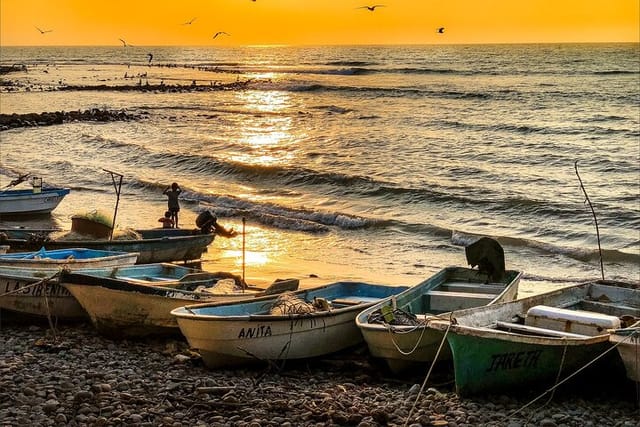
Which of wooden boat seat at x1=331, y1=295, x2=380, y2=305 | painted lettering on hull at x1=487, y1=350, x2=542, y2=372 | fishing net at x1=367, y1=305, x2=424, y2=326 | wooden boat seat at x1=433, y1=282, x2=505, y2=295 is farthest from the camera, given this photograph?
wooden boat seat at x1=433, y1=282, x2=505, y2=295

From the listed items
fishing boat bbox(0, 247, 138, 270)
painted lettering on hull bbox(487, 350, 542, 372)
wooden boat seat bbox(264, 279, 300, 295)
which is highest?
fishing boat bbox(0, 247, 138, 270)

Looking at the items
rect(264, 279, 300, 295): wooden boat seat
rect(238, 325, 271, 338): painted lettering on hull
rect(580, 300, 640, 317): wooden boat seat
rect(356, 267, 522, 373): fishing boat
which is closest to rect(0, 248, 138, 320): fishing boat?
rect(264, 279, 300, 295): wooden boat seat

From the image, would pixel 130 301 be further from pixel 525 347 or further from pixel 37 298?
pixel 525 347

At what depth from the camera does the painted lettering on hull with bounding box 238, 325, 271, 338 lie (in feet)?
34.7

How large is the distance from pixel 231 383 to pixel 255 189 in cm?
2041

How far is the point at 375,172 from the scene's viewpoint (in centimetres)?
3194

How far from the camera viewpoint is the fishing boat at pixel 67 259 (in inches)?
531

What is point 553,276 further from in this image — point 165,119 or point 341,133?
point 165,119

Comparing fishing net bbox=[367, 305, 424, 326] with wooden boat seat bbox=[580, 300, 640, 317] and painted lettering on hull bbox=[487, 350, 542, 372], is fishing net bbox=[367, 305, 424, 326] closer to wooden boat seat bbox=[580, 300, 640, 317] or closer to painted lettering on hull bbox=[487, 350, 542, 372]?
painted lettering on hull bbox=[487, 350, 542, 372]

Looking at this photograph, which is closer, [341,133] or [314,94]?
[341,133]

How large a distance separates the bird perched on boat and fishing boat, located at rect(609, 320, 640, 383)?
3.87 meters

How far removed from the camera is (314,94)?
75000 millimetres

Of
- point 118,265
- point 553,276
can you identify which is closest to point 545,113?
point 553,276

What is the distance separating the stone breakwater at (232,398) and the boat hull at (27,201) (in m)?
11.7
